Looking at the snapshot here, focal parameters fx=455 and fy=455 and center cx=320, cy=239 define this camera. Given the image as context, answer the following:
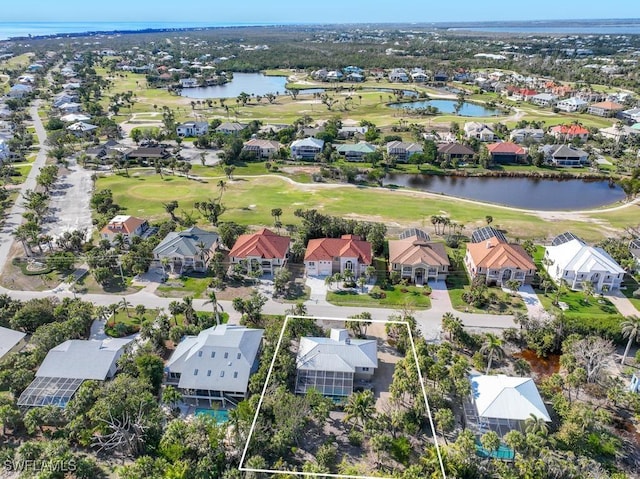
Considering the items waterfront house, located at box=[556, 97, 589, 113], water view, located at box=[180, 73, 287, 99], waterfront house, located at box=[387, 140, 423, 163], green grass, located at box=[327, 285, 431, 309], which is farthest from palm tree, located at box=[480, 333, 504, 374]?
water view, located at box=[180, 73, 287, 99]

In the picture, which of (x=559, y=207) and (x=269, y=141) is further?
(x=269, y=141)

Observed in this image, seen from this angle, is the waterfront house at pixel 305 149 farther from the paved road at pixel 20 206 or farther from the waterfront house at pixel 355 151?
the paved road at pixel 20 206

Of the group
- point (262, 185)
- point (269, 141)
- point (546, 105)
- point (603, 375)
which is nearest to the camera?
point (603, 375)

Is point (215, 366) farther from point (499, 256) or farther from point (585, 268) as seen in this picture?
point (585, 268)

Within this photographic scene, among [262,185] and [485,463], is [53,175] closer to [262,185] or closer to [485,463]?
[262,185]

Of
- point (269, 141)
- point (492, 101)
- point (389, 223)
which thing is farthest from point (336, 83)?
point (389, 223)

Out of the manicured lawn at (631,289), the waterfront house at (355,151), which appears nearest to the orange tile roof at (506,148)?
the waterfront house at (355,151)

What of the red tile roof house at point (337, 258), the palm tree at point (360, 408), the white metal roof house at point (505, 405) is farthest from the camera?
the red tile roof house at point (337, 258)
